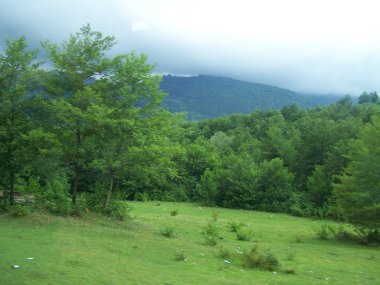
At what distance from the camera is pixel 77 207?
21.8 metres

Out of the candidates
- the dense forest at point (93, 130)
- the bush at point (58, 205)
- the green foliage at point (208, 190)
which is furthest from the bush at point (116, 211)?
the green foliage at point (208, 190)

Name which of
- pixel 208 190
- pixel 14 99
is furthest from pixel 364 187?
pixel 208 190

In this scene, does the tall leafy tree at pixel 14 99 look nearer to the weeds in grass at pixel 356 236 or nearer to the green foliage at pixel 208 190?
the weeds in grass at pixel 356 236

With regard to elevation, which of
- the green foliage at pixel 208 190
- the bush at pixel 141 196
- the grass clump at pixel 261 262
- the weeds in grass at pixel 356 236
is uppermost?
the grass clump at pixel 261 262

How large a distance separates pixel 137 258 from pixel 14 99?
11.1 meters

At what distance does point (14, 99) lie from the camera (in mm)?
21516

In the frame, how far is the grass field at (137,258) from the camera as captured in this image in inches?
462

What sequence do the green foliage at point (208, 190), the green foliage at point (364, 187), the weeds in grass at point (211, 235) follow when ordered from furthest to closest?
the green foliage at point (208, 190) < the green foliage at point (364, 187) < the weeds in grass at point (211, 235)

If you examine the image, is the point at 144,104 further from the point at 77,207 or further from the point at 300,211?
the point at 300,211

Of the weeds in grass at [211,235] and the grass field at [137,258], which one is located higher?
the grass field at [137,258]

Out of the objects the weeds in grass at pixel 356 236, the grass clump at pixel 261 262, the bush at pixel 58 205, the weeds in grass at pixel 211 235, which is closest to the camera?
the grass clump at pixel 261 262

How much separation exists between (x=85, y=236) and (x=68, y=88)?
316 inches

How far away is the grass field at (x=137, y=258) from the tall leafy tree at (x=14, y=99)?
3.42 meters

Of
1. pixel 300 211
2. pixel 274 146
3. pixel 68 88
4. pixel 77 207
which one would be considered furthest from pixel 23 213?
pixel 274 146
